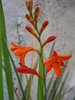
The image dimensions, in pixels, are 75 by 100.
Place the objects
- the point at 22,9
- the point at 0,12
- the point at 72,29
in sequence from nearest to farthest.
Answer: the point at 0,12 < the point at 22,9 < the point at 72,29

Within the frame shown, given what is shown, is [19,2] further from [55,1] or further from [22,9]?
[55,1]

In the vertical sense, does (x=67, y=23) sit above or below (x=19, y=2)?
below

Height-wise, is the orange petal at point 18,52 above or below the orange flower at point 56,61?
above

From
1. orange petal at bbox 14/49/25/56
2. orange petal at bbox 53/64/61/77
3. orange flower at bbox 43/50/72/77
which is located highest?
orange petal at bbox 14/49/25/56

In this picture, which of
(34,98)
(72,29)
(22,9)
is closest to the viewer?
(22,9)

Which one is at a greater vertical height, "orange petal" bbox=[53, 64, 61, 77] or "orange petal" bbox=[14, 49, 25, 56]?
"orange petal" bbox=[14, 49, 25, 56]

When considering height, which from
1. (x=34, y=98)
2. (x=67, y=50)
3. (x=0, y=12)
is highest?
(x=0, y=12)

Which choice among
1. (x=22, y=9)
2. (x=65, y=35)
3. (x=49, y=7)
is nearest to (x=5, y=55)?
(x=22, y=9)

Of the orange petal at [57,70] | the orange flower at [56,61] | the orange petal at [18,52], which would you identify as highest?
the orange petal at [18,52]

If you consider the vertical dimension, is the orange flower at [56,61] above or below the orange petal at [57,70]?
above

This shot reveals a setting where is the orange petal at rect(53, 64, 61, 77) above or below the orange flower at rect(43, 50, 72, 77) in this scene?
below

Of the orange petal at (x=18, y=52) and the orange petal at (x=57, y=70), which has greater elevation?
the orange petal at (x=18, y=52)
